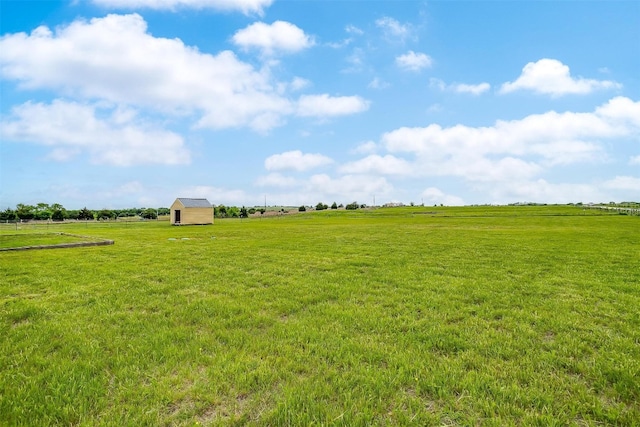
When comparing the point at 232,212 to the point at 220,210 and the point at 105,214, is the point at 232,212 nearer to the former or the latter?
the point at 220,210

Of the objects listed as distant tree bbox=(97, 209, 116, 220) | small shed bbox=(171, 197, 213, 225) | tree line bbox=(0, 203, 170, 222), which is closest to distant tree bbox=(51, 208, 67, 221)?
tree line bbox=(0, 203, 170, 222)

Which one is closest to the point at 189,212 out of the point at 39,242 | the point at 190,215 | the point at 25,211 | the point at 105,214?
the point at 190,215

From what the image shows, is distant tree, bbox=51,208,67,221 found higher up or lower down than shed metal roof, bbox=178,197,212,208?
lower down

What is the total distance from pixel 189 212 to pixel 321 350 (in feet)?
164

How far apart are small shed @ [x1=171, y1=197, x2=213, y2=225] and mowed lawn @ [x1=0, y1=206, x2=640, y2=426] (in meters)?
42.6

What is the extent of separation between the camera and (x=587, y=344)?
14.8 ft

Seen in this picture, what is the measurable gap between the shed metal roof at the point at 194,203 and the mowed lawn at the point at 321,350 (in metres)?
43.2

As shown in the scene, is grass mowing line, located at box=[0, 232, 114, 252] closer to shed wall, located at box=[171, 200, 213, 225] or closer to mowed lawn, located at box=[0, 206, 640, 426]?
mowed lawn, located at box=[0, 206, 640, 426]

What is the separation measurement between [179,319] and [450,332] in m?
4.55

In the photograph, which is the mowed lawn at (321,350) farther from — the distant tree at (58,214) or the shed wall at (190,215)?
the distant tree at (58,214)

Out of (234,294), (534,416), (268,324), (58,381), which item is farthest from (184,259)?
(534,416)

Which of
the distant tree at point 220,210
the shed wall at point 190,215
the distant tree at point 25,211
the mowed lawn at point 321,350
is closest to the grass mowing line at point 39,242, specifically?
the mowed lawn at point 321,350

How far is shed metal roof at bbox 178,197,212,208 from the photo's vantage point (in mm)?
→ 50178

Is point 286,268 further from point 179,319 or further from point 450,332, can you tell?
point 450,332
